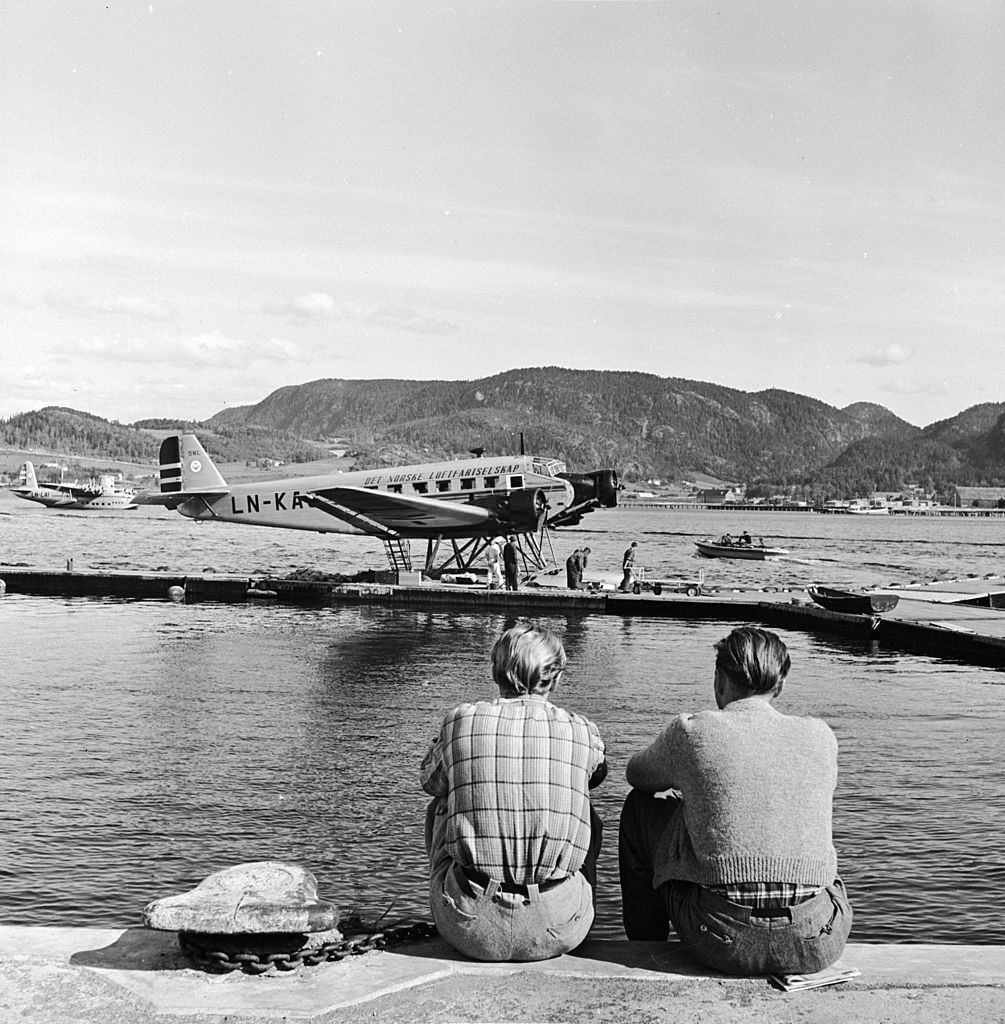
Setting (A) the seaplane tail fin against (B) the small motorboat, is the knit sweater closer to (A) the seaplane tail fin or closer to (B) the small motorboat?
(B) the small motorboat

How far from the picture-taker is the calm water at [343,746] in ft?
31.2

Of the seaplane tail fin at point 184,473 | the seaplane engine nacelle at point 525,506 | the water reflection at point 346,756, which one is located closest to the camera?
the water reflection at point 346,756

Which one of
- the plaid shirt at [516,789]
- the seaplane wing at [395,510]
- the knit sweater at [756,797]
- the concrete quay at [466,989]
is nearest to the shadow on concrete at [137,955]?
the concrete quay at [466,989]

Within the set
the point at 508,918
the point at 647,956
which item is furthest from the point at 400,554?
the point at 508,918

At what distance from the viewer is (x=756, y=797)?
4555 millimetres

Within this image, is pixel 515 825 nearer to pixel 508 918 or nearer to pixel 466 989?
pixel 508 918

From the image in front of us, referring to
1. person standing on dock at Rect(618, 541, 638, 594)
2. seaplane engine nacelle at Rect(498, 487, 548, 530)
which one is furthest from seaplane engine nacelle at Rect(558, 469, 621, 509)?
person standing on dock at Rect(618, 541, 638, 594)

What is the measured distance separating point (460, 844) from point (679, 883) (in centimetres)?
96

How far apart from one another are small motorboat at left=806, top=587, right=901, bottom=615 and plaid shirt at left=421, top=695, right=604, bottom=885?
27.5 metres

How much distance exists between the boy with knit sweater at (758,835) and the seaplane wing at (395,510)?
3332 cm

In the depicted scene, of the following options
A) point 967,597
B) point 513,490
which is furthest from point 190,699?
point 967,597

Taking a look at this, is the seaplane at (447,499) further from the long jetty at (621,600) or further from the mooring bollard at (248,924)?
the mooring bollard at (248,924)

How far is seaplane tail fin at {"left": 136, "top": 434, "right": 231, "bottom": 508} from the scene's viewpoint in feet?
150

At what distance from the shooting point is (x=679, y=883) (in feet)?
15.7
